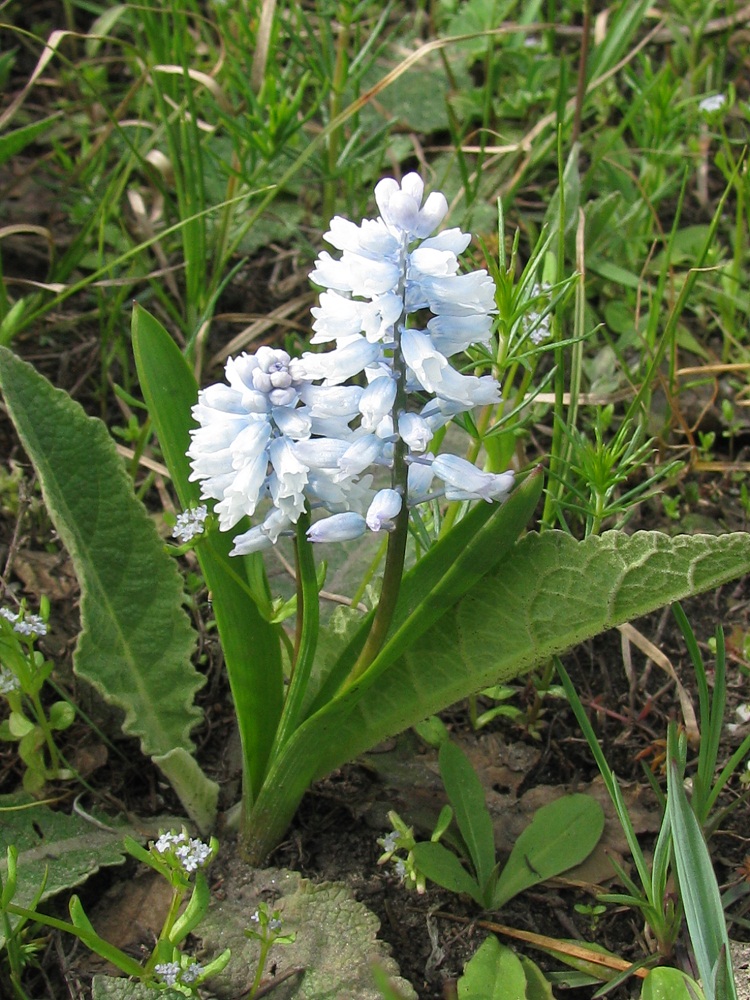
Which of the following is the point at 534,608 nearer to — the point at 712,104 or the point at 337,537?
the point at 337,537

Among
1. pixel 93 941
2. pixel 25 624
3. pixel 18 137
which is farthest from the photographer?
pixel 18 137

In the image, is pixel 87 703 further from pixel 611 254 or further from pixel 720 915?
pixel 611 254

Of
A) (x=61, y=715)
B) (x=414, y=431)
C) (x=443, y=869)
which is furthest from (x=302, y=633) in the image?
(x=61, y=715)

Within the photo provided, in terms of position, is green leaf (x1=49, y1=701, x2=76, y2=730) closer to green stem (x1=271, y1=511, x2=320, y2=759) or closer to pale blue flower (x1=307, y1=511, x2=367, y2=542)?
green stem (x1=271, y1=511, x2=320, y2=759)

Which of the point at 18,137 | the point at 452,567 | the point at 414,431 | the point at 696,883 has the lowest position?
the point at 696,883

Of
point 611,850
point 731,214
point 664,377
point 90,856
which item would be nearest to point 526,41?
point 731,214

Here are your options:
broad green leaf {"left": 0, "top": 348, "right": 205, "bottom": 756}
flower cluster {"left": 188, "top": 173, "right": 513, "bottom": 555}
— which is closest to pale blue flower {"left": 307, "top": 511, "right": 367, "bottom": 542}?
flower cluster {"left": 188, "top": 173, "right": 513, "bottom": 555}

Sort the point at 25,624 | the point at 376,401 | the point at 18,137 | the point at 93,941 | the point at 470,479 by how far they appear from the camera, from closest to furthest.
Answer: the point at 376,401 → the point at 470,479 → the point at 93,941 → the point at 25,624 → the point at 18,137
